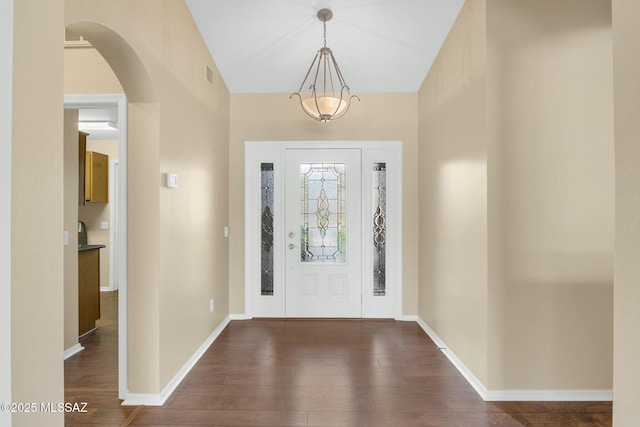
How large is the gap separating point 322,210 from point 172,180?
211cm

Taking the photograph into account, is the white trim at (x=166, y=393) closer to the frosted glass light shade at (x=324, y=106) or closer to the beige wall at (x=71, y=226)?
the beige wall at (x=71, y=226)

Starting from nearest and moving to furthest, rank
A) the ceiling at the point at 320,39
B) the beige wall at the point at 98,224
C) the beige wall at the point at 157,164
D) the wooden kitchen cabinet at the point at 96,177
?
the beige wall at the point at 157,164 → the ceiling at the point at 320,39 → the wooden kitchen cabinet at the point at 96,177 → the beige wall at the point at 98,224

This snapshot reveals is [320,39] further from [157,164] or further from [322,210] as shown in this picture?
[157,164]

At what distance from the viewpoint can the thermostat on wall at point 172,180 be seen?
2482mm

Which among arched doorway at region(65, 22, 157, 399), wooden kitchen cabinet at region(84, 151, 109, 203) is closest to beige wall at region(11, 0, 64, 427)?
arched doorway at region(65, 22, 157, 399)

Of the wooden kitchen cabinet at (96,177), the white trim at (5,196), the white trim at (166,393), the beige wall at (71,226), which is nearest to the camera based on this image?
the white trim at (5,196)

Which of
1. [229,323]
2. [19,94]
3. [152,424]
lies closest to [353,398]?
[152,424]

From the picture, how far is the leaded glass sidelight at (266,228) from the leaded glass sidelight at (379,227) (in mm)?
1290

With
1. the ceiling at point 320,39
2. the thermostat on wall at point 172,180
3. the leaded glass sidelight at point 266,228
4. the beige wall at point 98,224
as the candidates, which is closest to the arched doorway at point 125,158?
the thermostat on wall at point 172,180

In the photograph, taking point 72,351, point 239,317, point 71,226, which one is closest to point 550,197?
point 239,317

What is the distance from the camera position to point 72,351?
3.16 m

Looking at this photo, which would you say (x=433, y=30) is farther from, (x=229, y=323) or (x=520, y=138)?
(x=229, y=323)

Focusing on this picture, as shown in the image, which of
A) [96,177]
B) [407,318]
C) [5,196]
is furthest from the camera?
[96,177]

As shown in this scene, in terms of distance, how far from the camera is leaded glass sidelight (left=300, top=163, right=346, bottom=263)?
4297mm
